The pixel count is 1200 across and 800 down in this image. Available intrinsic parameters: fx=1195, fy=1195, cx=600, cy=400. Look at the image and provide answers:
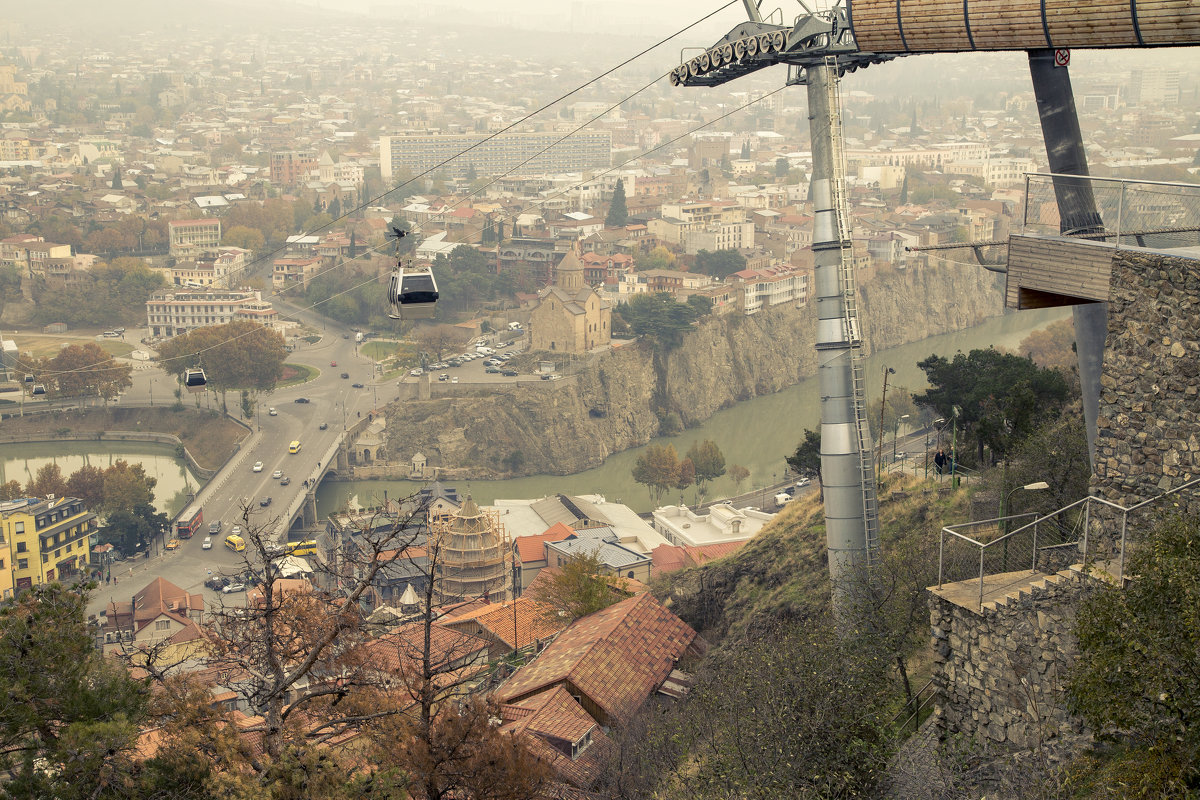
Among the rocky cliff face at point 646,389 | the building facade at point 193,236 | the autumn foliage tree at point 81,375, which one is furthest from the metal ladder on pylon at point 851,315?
the building facade at point 193,236

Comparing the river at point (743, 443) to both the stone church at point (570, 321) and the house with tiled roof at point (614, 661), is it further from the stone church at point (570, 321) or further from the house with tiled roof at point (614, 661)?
the house with tiled roof at point (614, 661)

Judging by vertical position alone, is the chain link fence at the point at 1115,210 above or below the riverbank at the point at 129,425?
above

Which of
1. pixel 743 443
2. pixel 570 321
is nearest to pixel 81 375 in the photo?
pixel 570 321

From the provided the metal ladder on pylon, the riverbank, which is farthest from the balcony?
the riverbank

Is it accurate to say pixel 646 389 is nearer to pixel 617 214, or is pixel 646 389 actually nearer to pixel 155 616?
pixel 617 214

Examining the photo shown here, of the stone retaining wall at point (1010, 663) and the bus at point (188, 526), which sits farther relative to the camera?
the bus at point (188, 526)

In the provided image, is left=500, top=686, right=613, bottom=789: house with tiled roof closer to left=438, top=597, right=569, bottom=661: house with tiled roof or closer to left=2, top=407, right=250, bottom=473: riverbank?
left=438, top=597, right=569, bottom=661: house with tiled roof

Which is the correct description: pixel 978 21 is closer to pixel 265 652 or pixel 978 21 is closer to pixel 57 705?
pixel 265 652
